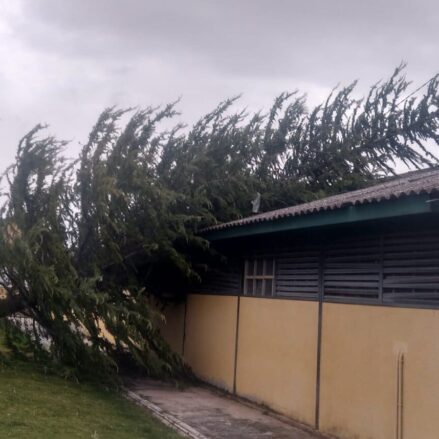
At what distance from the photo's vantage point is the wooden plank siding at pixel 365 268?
24.2 ft

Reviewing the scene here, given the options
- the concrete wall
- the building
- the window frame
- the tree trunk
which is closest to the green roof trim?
the building

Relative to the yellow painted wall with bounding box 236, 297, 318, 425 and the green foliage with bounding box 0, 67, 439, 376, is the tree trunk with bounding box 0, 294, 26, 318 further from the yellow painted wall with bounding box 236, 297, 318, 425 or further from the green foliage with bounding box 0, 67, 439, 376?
the yellow painted wall with bounding box 236, 297, 318, 425

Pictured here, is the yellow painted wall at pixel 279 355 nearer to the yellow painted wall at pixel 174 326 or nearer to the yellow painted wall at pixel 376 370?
the yellow painted wall at pixel 376 370

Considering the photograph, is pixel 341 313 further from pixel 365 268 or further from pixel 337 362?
pixel 365 268

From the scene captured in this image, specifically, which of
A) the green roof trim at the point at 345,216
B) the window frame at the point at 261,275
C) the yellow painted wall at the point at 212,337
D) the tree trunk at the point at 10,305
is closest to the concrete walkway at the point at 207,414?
the yellow painted wall at the point at 212,337

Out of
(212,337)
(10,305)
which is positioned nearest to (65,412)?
(10,305)

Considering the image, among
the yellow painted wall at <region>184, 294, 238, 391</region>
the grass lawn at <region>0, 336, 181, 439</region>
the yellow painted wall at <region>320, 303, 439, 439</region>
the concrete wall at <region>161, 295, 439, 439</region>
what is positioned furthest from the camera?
the yellow painted wall at <region>184, 294, 238, 391</region>

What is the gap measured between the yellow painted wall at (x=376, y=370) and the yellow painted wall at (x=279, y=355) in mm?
420

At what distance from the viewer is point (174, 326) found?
1523cm

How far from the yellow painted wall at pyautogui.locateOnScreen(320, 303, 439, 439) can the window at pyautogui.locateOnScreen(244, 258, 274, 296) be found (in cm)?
198

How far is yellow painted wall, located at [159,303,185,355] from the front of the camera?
1480 centimetres

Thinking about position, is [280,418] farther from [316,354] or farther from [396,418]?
[396,418]

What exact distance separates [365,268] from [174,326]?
300 inches

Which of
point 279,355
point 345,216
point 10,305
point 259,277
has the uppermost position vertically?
point 345,216
